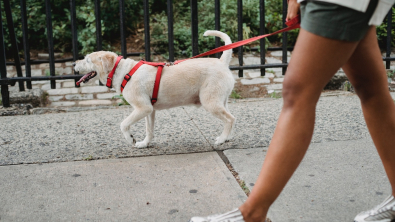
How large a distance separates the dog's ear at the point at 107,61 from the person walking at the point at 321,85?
1.87 meters

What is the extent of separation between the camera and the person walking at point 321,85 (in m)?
1.73

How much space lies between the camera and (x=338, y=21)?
5.64 feet

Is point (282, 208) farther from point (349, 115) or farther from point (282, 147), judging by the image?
point (349, 115)

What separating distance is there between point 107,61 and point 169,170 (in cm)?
119

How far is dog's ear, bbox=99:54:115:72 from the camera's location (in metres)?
3.59

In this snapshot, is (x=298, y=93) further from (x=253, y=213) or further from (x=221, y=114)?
(x=221, y=114)

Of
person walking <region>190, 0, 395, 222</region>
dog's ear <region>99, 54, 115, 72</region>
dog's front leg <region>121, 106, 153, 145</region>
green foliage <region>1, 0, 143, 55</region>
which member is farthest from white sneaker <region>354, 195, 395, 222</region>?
green foliage <region>1, 0, 143, 55</region>

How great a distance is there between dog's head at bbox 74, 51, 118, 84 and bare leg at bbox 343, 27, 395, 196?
2131 mm

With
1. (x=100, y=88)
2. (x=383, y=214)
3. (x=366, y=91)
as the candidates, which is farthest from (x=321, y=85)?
(x=100, y=88)

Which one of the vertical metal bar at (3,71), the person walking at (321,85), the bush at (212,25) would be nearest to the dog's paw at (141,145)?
the person walking at (321,85)

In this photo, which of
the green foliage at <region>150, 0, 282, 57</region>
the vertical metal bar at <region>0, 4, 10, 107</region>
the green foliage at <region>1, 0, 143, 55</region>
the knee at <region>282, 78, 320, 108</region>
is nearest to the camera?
the knee at <region>282, 78, 320, 108</region>

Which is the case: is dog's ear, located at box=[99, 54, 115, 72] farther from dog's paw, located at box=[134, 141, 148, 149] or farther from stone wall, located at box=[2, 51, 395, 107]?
stone wall, located at box=[2, 51, 395, 107]

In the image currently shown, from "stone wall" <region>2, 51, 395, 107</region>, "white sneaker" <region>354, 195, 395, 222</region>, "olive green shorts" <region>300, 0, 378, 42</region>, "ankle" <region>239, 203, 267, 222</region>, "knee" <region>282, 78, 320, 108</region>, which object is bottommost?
"stone wall" <region>2, 51, 395, 107</region>

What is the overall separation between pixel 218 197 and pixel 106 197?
0.72m
